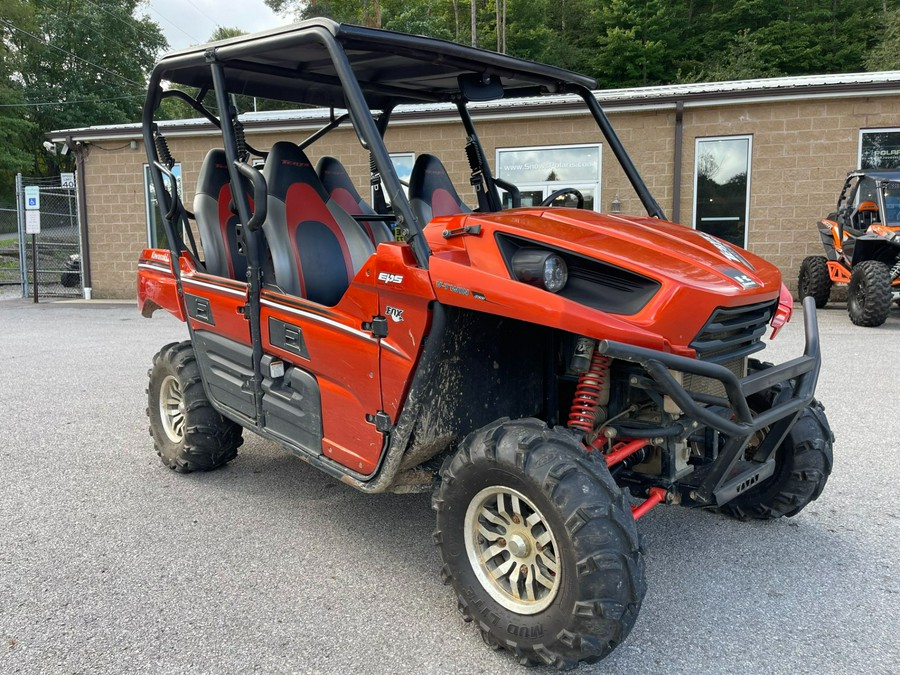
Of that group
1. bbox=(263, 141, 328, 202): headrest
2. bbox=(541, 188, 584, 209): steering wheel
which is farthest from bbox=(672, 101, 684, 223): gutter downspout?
bbox=(263, 141, 328, 202): headrest

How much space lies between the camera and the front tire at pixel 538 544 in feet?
6.97

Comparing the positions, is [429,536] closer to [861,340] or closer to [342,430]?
[342,430]

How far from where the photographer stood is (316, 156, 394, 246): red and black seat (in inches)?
171

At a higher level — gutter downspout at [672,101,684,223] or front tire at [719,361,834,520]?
gutter downspout at [672,101,684,223]

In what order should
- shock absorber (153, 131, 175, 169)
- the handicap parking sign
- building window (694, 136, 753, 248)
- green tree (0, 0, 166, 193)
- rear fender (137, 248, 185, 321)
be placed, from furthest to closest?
green tree (0, 0, 166, 193) → the handicap parking sign → building window (694, 136, 753, 248) → rear fender (137, 248, 185, 321) → shock absorber (153, 131, 175, 169)

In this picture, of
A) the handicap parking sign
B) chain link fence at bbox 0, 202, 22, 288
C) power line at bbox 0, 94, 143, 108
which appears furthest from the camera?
power line at bbox 0, 94, 143, 108

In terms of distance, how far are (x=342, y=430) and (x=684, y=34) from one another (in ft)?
126

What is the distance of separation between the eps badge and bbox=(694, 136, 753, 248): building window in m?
10.8

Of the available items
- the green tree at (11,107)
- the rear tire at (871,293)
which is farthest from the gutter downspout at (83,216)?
the green tree at (11,107)

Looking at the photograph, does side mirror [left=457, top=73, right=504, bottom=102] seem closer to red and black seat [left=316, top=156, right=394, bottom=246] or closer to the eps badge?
red and black seat [left=316, top=156, right=394, bottom=246]

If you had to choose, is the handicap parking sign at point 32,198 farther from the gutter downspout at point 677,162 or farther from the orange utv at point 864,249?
the orange utv at point 864,249

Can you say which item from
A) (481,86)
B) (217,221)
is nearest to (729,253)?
(481,86)

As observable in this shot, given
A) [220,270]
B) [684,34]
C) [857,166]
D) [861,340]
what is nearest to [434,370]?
[220,270]

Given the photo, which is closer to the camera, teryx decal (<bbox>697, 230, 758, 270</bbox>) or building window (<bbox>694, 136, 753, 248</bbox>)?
teryx decal (<bbox>697, 230, 758, 270</bbox>)
